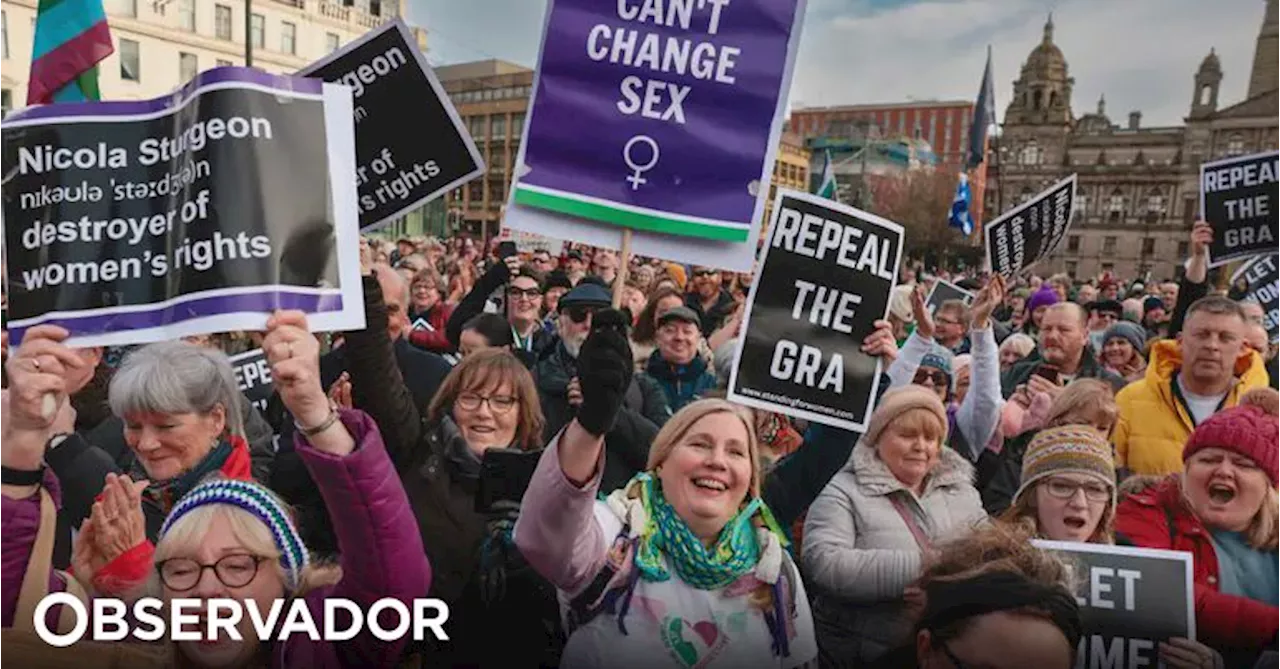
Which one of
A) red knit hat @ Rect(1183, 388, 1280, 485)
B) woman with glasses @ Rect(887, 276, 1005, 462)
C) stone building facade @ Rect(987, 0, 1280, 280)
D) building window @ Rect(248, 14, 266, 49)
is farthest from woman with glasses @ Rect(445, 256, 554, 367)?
stone building facade @ Rect(987, 0, 1280, 280)

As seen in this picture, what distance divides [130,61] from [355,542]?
45628mm

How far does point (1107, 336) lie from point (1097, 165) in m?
90.6

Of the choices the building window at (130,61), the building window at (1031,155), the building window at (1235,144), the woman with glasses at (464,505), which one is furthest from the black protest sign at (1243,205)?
the building window at (1031,155)

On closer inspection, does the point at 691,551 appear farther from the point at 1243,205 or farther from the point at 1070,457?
the point at 1243,205

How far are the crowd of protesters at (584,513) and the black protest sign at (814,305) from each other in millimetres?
111

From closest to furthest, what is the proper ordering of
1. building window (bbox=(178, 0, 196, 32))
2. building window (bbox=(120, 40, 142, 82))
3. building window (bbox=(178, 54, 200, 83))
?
building window (bbox=(120, 40, 142, 82))
building window (bbox=(178, 0, 196, 32))
building window (bbox=(178, 54, 200, 83))

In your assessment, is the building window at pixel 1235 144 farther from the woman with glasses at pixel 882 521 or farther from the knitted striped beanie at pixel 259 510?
the knitted striped beanie at pixel 259 510

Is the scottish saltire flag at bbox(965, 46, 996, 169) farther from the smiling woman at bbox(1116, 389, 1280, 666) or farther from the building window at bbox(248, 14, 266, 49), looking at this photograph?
the building window at bbox(248, 14, 266, 49)

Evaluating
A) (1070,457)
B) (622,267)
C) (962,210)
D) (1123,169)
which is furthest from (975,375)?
(1123,169)

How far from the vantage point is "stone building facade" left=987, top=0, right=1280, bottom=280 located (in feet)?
253

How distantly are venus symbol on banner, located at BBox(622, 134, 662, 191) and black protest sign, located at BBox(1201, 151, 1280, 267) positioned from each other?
4.49 meters

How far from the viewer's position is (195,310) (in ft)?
7.02

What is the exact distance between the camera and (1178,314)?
5.68m

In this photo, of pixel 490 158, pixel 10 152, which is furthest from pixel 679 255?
pixel 490 158
